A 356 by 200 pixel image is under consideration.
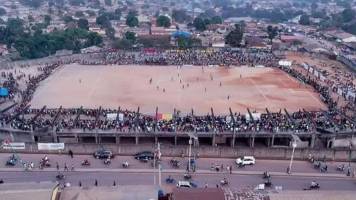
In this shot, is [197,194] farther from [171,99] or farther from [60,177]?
[171,99]

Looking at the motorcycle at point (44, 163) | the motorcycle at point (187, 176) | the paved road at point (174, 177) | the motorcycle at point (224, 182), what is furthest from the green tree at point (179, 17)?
the motorcycle at point (224, 182)

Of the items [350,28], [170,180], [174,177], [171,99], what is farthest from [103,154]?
[350,28]

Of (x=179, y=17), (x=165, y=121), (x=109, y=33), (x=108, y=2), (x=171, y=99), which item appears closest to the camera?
(x=165, y=121)

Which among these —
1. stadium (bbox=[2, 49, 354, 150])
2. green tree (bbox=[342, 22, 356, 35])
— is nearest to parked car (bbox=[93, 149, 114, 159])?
stadium (bbox=[2, 49, 354, 150])

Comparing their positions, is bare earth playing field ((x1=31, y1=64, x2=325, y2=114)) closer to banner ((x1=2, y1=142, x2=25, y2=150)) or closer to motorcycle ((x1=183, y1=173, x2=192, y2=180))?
banner ((x1=2, y1=142, x2=25, y2=150))

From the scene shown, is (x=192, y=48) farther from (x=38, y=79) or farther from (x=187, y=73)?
(x=38, y=79)

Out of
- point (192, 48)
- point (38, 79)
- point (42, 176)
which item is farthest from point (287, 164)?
point (192, 48)

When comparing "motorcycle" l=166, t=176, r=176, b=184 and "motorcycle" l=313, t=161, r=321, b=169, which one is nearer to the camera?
"motorcycle" l=166, t=176, r=176, b=184

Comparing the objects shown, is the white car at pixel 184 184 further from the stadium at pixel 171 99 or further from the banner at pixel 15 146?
the banner at pixel 15 146
